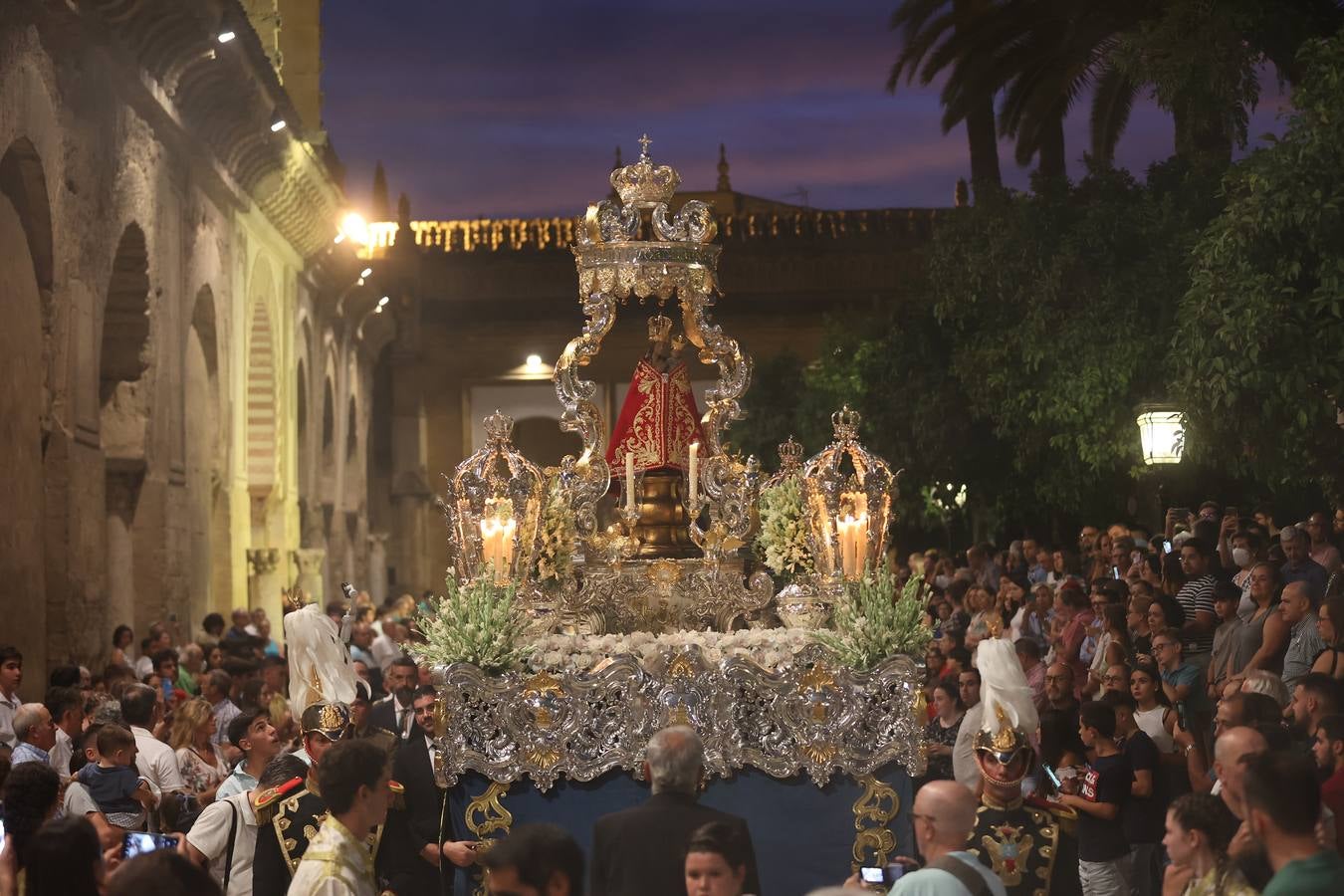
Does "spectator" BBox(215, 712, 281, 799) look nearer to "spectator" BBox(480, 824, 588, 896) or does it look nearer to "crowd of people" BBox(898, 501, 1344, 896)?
"crowd of people" BBox(898, 501, 1344, 896)

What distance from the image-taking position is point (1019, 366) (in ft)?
82.8

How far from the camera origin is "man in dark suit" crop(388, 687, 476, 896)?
9.16 metres

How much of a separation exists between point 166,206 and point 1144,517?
44.1 ft

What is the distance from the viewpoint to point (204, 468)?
88.0 feet

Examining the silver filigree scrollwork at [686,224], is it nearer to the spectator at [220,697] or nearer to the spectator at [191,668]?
→ the spectator at [220,697]

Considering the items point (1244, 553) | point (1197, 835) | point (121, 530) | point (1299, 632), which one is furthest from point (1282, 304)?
point (121, 530)

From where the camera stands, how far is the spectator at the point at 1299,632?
40.7 feet

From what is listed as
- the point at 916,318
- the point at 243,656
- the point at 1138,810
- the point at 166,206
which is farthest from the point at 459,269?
the point at 1138,810

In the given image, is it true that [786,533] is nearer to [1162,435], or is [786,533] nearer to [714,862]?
[1162,435]

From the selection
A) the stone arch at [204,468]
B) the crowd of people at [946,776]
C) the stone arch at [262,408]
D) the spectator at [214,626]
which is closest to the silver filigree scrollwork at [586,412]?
the crowd of people at [946,776]

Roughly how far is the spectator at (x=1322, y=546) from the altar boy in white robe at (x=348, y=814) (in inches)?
401

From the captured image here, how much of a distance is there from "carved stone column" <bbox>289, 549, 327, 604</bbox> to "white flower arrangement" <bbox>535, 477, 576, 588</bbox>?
2170 centimetres

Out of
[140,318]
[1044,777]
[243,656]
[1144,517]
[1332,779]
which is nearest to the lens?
[1332,779]

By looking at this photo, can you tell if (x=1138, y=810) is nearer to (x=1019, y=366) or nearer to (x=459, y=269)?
(x=1019, y=366)
